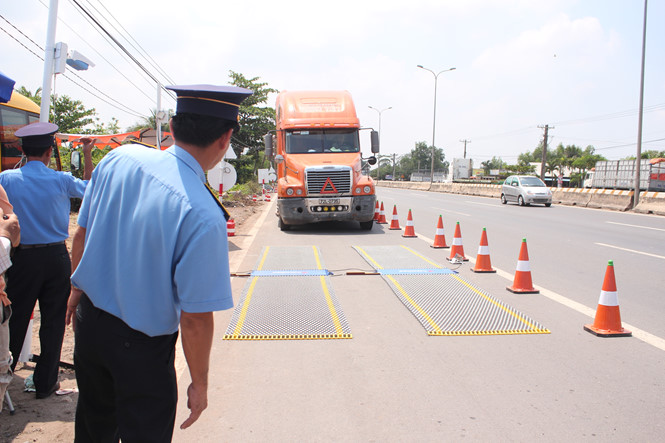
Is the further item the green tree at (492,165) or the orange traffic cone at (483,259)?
the green tree at (492,165)

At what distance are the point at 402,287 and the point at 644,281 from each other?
3.78 m

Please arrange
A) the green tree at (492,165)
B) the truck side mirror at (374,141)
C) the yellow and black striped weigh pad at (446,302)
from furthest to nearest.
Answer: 1. the green tree at (492,165)
2. the truck side mirror at (374,141)
3. the yellow and black striped weigh pad at (446,302)

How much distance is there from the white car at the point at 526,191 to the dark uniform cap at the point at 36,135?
75.1 feet

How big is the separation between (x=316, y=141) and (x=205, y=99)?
39.5 ft

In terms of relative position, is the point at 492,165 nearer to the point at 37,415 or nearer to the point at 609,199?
the point at 609,199

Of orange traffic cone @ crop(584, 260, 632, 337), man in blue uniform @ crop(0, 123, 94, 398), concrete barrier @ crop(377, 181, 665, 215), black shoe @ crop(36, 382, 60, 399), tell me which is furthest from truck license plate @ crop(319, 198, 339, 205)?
concrete barrier @ crop(377, 181, 665, 215)

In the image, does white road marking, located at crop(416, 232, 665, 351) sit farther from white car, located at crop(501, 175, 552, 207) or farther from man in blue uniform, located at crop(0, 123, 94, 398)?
white car, located at crop(501, 175, 552, 207)

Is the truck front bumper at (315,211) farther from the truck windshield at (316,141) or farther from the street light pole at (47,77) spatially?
the street light pole at (47,77)

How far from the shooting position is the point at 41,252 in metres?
3.44

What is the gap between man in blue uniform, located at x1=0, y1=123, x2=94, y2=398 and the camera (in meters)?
3.37

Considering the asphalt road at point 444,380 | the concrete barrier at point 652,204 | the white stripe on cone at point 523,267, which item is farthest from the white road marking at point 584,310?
the concrete barrier at point 652,204

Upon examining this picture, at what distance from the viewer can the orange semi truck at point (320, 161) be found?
1294cm

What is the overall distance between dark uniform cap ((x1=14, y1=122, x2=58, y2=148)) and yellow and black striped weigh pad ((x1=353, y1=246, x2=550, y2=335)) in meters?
3.75

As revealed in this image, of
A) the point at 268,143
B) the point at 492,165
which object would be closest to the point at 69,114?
the point at 268,143
